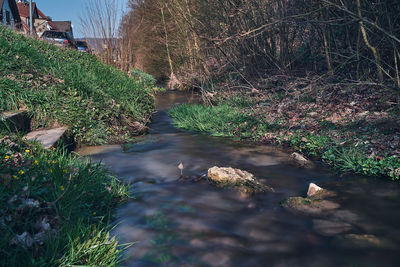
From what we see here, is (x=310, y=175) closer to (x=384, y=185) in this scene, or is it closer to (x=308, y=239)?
(x=384, y=185)

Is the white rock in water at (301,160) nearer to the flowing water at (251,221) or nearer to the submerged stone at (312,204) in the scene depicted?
the flowing water at (251,221)

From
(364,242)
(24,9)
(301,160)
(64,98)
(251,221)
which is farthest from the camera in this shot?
(24,9)

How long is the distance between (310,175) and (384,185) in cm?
99

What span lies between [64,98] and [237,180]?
13.8 ft

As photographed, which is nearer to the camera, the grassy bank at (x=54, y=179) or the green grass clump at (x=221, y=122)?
the grassy bank at (x=54, y=179)

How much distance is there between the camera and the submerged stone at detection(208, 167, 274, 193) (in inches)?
177

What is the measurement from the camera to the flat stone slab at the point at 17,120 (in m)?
5.27

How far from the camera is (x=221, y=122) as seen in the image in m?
8.73

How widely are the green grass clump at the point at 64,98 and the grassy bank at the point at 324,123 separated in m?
1.88

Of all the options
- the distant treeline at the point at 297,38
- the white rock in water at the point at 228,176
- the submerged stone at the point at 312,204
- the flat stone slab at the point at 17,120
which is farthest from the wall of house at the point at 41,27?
the submerged stone at the point at 312,204

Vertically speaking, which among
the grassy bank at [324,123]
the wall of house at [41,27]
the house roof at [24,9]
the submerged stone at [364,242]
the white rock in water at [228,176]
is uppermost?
the house roof at [24,9]

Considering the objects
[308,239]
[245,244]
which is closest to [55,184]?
[245,244]

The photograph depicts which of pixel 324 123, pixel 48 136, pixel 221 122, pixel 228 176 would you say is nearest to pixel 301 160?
pixel 324 123

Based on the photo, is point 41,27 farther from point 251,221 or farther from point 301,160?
point 251,221
